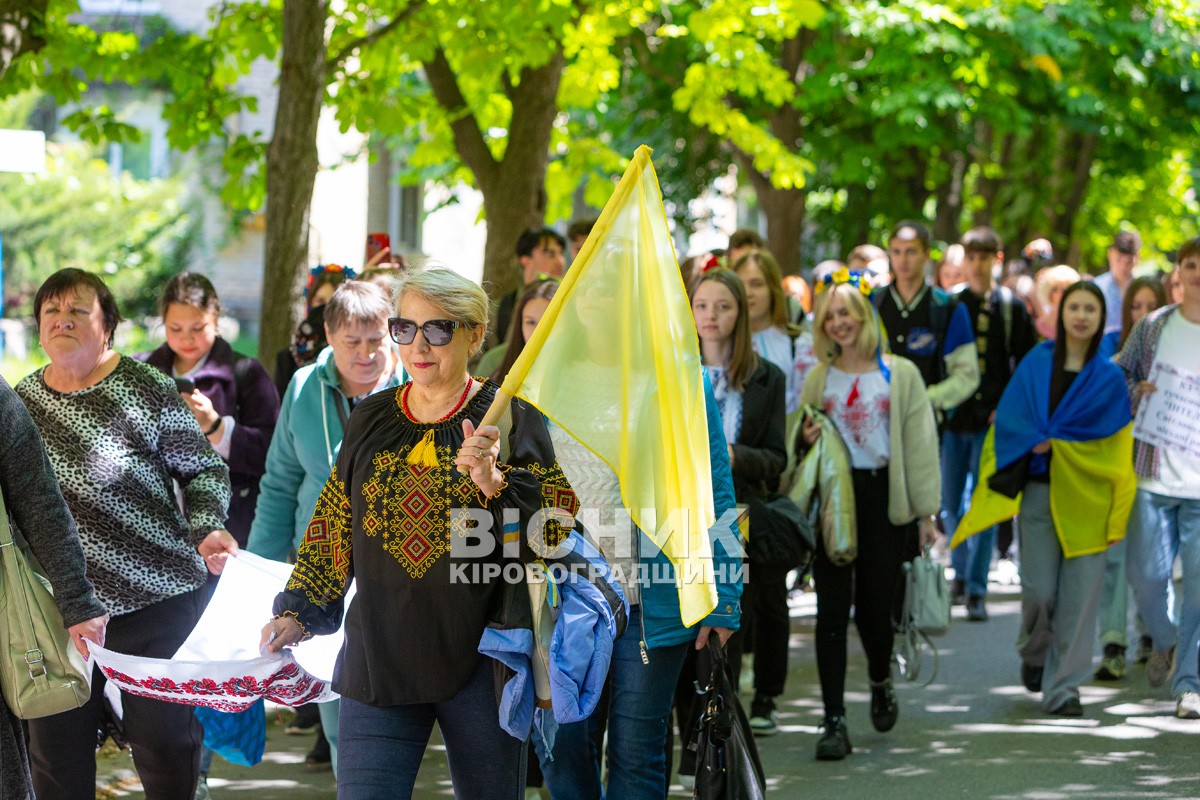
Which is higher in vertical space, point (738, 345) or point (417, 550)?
point (738, 345)

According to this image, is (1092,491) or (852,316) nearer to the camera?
(852,316)

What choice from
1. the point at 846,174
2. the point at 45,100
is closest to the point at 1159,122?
the point at 846,174

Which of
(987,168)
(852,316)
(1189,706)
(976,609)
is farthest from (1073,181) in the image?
(852,316)

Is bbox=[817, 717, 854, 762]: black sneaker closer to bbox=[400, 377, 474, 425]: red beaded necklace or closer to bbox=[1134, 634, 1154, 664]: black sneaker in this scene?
bbox=[1134, 634, 1154, 664]: black sneaker

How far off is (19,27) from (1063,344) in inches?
225

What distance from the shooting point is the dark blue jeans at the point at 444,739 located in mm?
4391

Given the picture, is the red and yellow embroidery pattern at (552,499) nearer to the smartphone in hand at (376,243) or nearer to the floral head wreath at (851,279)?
the floral head wreath at (851,279)

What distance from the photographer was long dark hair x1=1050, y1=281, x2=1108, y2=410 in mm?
8578

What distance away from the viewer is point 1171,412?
8.52 m

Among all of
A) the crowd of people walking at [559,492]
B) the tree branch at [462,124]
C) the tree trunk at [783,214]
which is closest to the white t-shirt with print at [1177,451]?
the crowd of people walking at [559,492]

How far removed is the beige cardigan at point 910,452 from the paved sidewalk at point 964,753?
1.16 m

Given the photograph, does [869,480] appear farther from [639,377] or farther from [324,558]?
[324,558]

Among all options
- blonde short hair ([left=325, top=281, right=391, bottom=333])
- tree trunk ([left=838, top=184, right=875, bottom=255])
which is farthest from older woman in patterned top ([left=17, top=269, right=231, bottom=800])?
tree trunk ([left=838, top=184, right=875, bottom=255])

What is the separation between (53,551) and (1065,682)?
18.2 ft
